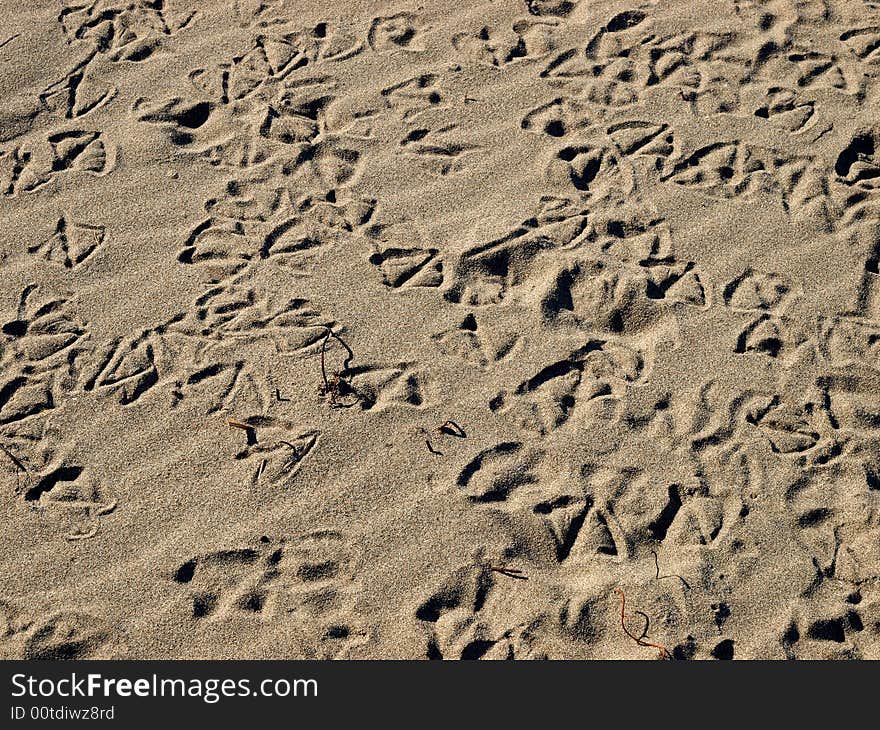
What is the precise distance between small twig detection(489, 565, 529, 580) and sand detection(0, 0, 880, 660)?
0.05ft

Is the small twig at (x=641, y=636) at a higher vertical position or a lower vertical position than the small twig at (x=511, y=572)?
lower

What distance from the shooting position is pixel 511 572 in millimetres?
3773

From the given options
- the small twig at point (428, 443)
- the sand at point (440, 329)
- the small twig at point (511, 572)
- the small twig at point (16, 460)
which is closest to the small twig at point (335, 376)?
the sand at point (440, 329)

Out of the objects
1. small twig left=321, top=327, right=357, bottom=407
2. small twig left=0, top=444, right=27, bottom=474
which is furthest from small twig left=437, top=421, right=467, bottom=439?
small twig left=0, top=444, right=27, bottom=474

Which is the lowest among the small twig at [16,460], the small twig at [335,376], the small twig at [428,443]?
the small twig at [428,443]

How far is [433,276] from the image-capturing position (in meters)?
4.54

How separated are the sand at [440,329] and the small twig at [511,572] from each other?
1 cm

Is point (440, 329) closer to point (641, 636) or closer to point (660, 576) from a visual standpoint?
point (660, 576)

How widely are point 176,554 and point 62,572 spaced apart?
0.43m

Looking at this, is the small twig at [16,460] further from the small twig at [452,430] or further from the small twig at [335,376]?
the small twig at [452,430]

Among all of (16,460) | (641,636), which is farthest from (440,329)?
(16,460)

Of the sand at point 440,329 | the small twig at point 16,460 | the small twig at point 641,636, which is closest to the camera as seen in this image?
the small twig at point 641,636

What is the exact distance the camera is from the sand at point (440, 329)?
3738 mm

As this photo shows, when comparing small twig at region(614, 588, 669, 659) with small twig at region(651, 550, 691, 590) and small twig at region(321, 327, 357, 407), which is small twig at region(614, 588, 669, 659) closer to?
small twig at region(651, 550, 691, 590)
